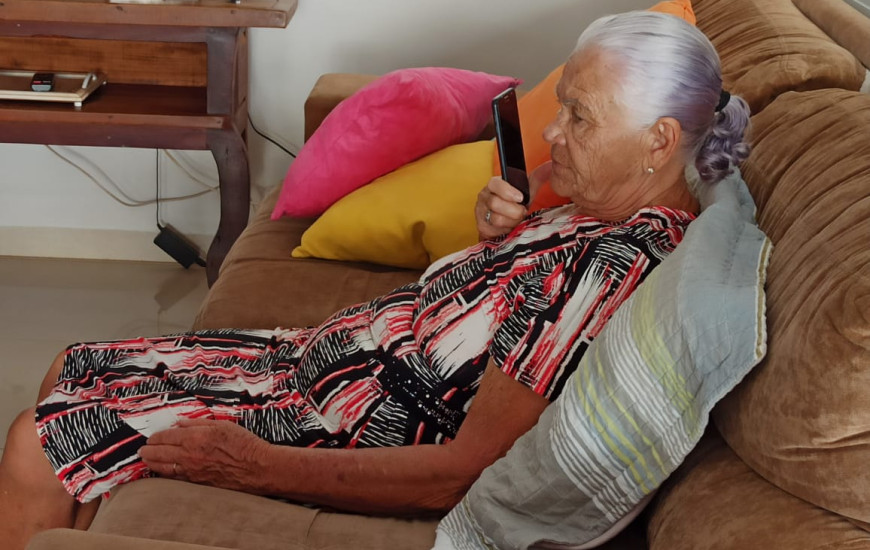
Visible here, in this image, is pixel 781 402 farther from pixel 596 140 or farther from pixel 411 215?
pixel 411 215

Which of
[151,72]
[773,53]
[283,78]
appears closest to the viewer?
[773,53]

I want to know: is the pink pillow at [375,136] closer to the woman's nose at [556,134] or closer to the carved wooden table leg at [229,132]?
the carved wooden table leg at [229,132]

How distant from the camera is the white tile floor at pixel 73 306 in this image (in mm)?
2430

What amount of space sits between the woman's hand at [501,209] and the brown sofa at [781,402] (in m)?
0.33

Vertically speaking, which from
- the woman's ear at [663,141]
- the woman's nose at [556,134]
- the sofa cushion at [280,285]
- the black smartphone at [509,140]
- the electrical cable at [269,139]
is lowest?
the electrical cable at [269,139]

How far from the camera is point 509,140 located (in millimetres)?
1549

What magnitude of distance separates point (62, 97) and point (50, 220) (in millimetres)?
746

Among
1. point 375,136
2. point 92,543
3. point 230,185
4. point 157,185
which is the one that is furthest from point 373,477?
point 157,185

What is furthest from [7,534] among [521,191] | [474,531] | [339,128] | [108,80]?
[108,80]

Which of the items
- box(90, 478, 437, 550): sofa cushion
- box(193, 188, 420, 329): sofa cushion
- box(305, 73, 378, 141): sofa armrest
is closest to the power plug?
box(305, 73, 378, 141): sofa armrest

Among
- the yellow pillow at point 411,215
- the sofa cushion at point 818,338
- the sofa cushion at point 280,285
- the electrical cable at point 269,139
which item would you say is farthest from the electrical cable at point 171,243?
the sofa cushion at point 818,338

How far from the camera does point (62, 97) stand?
2357 mm

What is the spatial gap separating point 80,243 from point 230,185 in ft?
2.61

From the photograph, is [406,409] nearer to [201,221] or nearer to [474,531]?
[474,531]
